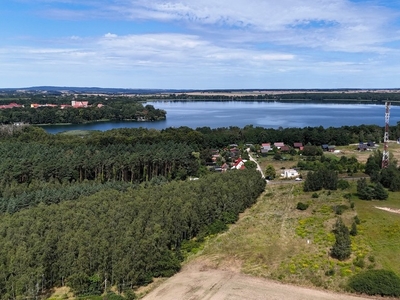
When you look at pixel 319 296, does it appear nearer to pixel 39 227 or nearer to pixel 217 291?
pixel 217 291

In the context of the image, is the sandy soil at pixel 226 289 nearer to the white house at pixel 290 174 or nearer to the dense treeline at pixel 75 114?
the white house at pixel 290 174

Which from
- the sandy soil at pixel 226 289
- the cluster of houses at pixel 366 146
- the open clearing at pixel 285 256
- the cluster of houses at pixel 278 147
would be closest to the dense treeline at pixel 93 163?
the open clearing at pixel 285 256

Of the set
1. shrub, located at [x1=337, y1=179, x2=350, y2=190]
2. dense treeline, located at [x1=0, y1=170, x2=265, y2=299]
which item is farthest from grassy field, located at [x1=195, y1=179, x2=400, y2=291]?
shrub, located at [x1=337, y1=179, x2=350, y2=190]

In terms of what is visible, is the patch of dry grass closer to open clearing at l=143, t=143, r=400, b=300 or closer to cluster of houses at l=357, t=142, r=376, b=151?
open clearing at l=143, t=143, r=400, b=300

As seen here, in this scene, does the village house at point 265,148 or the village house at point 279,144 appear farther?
the village house at point 279,144

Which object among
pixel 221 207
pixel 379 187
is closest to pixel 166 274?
pixel 221 207

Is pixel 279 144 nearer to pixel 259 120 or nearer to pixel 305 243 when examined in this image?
pixel 305 243

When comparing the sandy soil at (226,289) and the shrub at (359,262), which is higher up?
the shrub at (359,262)
